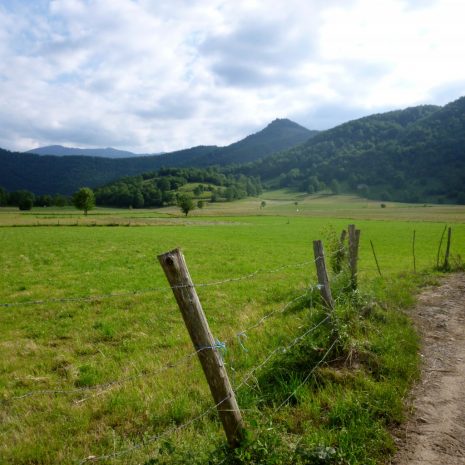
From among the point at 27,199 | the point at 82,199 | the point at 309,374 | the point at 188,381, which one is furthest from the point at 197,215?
the point at 309,374

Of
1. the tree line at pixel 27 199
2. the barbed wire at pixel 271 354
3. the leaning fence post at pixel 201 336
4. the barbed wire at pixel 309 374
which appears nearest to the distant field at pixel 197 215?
the tree line at pixel 27 199

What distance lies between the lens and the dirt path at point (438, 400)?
166 inches

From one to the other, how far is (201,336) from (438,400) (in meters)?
4.18

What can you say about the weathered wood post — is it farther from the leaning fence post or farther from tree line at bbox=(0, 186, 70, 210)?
tree line at bbox=(0, 186, 70, 210)

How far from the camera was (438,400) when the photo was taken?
5.32m

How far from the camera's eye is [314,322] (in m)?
7.28

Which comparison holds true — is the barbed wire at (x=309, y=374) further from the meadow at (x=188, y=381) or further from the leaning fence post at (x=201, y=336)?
the leaning fence post at (x=201, y=336)

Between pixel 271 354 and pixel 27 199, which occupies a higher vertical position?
pixel 27 199

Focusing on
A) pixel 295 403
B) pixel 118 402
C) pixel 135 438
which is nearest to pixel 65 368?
pixel 118 402

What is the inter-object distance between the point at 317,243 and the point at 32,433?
18.2 ft

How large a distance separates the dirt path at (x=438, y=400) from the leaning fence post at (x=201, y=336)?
2135 millimetres

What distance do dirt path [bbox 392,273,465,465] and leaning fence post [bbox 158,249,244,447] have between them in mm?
2135

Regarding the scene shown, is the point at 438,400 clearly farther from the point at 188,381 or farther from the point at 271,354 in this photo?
the point at 188,381

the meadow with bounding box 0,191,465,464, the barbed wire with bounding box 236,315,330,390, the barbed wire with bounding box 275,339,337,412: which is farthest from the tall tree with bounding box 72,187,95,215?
the barbed wire with bounding box 275,339,337,412
